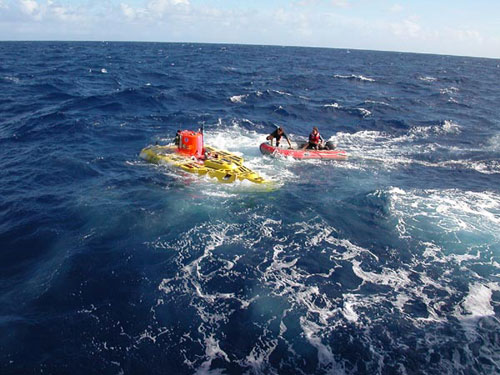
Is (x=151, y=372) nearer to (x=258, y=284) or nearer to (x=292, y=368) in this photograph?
(x=292, y=368)

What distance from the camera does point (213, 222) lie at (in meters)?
15.8

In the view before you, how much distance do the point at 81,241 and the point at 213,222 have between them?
5.19 metres

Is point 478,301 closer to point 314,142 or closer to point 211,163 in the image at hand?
point 211,163

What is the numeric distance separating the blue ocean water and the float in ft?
2.30

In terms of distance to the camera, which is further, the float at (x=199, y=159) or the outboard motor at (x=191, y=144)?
the outboard motor at (x=191, y=144)

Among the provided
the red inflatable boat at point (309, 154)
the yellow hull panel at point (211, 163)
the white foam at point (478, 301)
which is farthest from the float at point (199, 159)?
the white foam at point (478, 301)

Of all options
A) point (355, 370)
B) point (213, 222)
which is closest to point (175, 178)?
point (213, 222)

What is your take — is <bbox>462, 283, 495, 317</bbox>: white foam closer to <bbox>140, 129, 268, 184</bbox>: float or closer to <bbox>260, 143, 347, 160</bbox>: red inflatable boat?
<bbox>140, 129, 268, 184</bbox>: float

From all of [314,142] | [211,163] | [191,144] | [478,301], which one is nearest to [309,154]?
[314,142]

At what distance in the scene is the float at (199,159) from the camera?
64.4 ft

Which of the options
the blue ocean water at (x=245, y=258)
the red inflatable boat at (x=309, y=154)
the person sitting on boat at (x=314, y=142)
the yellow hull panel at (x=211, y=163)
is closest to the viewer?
the blue ocean water at (x=245, y=258)

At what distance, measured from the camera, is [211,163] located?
20266 mm

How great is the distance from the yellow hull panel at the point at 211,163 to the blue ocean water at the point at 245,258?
2.16ft

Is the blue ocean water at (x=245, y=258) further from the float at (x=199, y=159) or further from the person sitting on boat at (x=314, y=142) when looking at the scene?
the person sitting on boat at (x=314, y=142)
